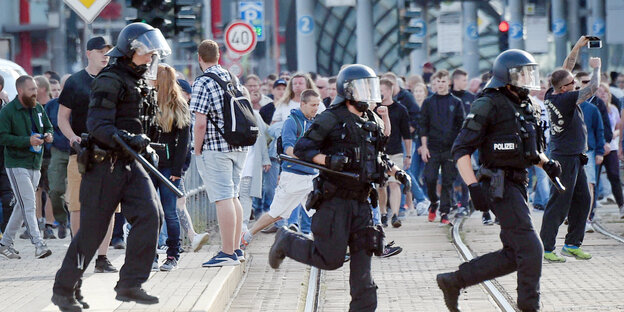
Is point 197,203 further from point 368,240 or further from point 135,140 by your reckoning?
point 135,140

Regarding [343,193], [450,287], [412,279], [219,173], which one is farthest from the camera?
[412,279]

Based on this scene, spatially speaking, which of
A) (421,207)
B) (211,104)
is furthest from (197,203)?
(211,104)

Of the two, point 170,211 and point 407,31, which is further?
point 407,31

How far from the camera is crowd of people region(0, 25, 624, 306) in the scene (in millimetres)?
10398

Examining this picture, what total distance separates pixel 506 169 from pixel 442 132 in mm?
8104

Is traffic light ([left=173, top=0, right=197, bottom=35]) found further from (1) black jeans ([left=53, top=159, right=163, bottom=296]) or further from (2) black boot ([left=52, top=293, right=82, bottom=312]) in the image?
(2) black boot ([left=52, top=293, right=82, bottom=312])

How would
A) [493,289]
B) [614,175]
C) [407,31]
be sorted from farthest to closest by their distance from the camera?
[407,31], [614,175], [493,289]

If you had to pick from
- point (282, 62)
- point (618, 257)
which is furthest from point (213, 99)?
point (282, 62)

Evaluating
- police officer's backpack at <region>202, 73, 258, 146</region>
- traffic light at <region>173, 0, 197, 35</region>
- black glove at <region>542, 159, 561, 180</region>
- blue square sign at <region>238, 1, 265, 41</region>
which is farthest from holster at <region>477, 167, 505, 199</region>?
blue square sign at <region>238, 1, 265, 41</region>

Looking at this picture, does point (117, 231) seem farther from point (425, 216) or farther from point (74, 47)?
point (74, 47)

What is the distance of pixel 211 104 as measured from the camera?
34.5 feet

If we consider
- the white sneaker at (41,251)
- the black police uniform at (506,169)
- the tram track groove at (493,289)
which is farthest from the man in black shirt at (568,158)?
the white sneaker at (41,251)

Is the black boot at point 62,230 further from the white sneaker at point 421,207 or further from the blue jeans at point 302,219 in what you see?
the white sneaker at point 421,207

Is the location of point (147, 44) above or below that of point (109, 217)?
above
